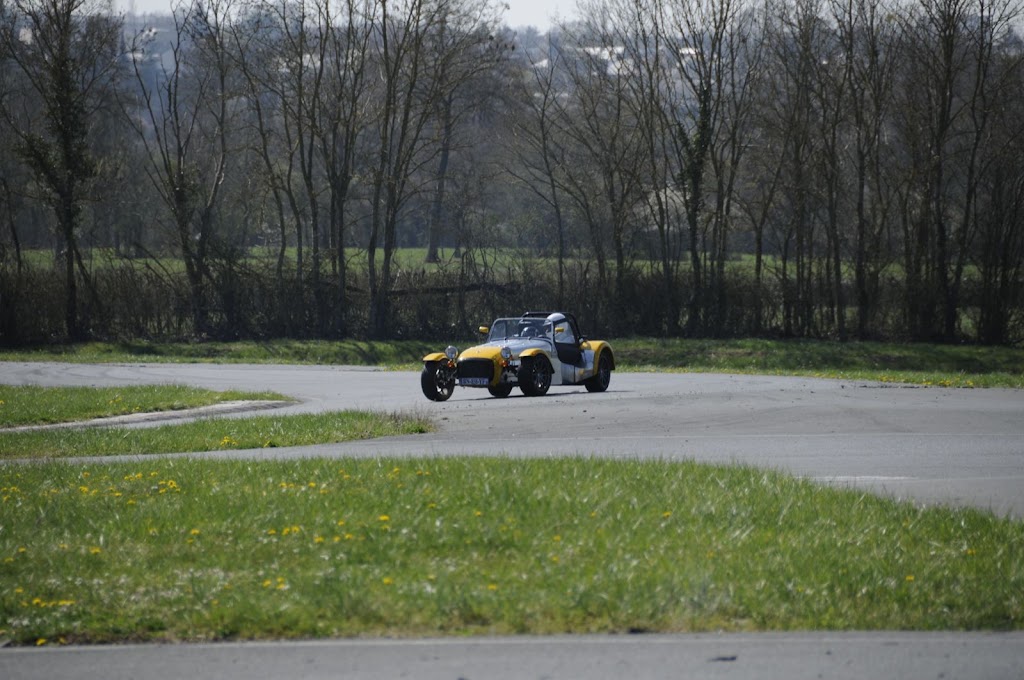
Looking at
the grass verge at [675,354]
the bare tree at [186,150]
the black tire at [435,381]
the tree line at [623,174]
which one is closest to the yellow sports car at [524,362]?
the black tire at [435,381]

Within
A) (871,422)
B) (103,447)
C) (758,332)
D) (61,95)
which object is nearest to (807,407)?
(871,422)

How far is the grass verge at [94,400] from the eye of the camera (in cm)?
1911

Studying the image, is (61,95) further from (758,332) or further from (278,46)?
(758,332)

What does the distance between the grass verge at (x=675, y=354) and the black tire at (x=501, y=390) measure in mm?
11209

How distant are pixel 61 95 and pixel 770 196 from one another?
2513 cm

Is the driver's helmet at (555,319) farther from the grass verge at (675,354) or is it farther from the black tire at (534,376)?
the grass verge at (675,354)

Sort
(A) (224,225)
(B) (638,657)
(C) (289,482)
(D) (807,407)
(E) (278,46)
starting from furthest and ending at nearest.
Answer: (A) (224,225)
(E) (278,46)
(D) (807,407)
(C) (289,482)
(B) (638,657)

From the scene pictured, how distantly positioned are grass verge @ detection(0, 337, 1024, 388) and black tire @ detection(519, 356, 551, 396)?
10660 millimetres

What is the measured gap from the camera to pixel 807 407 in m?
19.2

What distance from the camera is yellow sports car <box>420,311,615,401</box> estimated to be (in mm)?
22125

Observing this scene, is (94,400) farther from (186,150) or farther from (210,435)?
(186,150)

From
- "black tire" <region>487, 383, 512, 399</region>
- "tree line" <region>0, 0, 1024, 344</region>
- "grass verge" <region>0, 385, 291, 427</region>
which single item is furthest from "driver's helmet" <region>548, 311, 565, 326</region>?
"tree line" <region>0, 0, 1024, 344</region>

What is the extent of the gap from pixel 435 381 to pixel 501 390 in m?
1.35

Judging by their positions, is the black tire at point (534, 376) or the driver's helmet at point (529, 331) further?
the driver's helmet at point (529, 331)
